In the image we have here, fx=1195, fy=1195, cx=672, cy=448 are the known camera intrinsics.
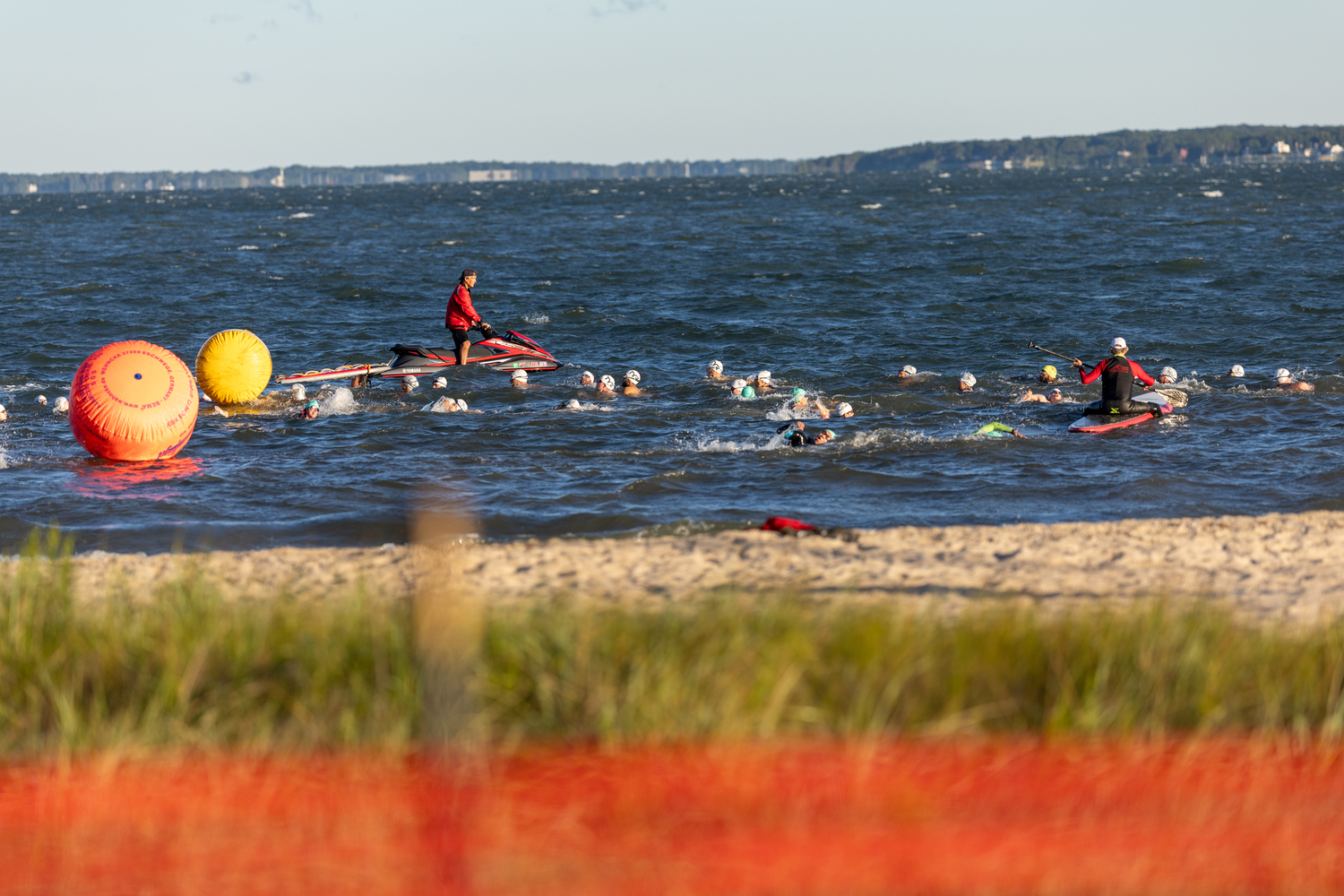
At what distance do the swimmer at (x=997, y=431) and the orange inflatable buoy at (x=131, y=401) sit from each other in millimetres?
10969

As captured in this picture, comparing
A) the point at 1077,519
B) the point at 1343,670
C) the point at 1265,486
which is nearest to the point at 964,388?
the point at 1265,486

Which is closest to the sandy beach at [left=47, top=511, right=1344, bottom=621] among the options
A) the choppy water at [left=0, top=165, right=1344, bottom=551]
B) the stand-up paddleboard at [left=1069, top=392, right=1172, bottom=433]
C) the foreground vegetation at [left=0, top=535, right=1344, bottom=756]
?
the foreground vegetation at [left=0, top=535, right=1344, bottom=756]

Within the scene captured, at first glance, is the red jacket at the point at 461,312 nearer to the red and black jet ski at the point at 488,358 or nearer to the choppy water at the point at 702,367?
the red and black jet ski at the point at 488,358

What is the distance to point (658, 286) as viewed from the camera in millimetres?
41125

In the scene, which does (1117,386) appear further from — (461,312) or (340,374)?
(340,374)

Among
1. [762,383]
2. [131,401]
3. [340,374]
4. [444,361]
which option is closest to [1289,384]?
[762,383]

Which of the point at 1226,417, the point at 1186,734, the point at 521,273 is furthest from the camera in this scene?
the point at 521,273

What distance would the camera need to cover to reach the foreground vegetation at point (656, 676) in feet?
16.8

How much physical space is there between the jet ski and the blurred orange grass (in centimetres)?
1869

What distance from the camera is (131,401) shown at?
14453mm

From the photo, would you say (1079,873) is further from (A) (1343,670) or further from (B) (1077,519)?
(B) (1077,519)

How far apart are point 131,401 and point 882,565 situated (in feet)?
31.6

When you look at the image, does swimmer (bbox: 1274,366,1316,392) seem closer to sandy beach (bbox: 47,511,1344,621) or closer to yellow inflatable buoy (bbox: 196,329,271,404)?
sandy beach (bbox: 47,511,1344,621)

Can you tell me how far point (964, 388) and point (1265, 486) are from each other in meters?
7.93
